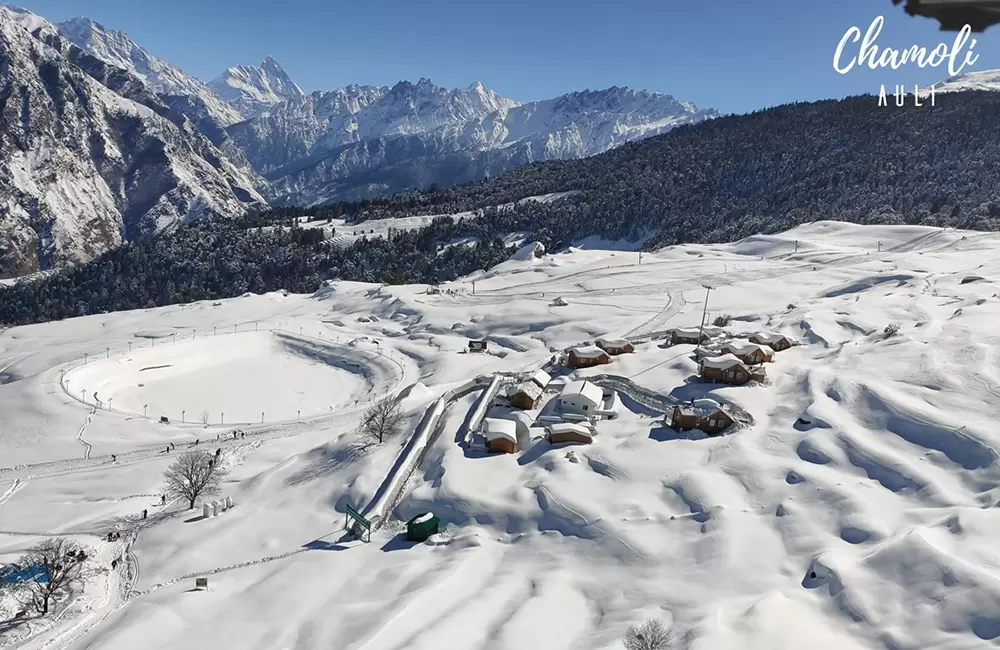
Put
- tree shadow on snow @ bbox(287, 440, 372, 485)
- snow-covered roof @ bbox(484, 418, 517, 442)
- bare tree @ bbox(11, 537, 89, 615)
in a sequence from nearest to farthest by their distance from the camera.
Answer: bare tree @ bbox(11, 537, 89, 615)
snow-covered roof @ bbox(484, 418, 517, 442)
tree shadow on snow @ bbox(287, 440, 372, 485)

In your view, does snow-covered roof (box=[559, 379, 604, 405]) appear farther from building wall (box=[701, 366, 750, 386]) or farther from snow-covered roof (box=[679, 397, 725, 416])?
building wall (box=[701, 366, 750, 386])

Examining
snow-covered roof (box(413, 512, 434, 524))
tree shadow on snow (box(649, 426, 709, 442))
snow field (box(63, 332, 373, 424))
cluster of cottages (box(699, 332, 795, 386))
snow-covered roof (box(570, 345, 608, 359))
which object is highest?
cluster of cottages (box(699, 332, 795, 386))

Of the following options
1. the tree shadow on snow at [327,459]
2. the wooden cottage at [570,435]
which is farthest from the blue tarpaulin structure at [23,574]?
the wooden cottage at [570,435]

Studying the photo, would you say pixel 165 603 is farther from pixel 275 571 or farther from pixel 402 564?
pixel 402 564

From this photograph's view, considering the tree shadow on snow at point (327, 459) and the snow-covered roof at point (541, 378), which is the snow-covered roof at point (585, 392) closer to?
the snow-covered roof at point (541, 378)

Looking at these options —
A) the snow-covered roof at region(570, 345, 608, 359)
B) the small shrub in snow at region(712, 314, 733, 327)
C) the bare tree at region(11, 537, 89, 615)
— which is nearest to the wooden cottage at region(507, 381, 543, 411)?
the snow-covered roof at region(570, 345, 608, 359)

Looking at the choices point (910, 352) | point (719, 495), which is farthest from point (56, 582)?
point (910, 352)

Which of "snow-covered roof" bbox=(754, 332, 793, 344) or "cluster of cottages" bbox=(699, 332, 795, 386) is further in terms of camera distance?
"snow-covered roof" bbox=(754, 332, 793, 344)

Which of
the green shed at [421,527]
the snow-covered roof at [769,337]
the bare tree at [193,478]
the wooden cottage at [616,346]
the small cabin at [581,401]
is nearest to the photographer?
the green shed at [421,527]
